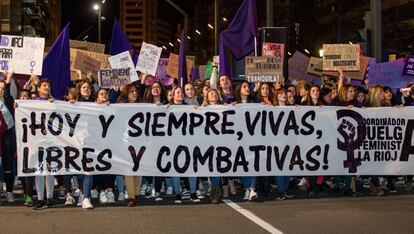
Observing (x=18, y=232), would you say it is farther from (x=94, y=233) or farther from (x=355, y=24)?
(x=355, y=24)

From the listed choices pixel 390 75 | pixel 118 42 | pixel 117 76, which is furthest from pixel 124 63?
pixel 390 75

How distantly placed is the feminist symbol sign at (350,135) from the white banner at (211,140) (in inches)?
0.6

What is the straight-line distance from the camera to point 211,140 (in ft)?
33.0

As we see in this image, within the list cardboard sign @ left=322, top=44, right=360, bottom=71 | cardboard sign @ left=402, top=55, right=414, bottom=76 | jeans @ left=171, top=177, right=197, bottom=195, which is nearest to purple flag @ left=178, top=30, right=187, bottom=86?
cardboard sign @ left=322, top=44, right=360, bottom=71

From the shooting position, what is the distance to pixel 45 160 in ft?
31.0

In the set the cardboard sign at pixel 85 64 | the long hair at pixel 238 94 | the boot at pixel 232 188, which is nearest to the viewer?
the long hair at pixel 238 94

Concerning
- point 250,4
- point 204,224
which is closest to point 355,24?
point 250,4

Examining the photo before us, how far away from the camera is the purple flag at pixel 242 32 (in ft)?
42.9

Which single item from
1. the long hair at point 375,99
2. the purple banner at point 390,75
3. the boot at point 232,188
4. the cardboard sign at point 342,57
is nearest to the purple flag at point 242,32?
the cardboard sign at point 342,57

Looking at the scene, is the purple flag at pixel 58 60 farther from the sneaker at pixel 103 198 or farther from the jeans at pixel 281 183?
the jeans at pixel 281 183

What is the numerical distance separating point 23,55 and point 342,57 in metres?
6.18

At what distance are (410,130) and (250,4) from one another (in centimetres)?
416

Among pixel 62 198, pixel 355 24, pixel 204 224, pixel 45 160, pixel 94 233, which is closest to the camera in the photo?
pixel 94 233

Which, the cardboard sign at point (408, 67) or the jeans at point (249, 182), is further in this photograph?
the cardboard sign at point (408, 67)
